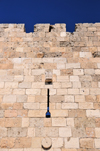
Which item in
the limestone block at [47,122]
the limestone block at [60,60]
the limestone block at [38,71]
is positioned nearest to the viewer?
the limestone block at [47,122]

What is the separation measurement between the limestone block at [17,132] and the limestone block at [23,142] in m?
0.10

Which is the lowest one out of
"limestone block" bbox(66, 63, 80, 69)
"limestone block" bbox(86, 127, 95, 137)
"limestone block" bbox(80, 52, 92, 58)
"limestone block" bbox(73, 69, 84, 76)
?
"limestone block" bbox(86, 127, 95, 137)

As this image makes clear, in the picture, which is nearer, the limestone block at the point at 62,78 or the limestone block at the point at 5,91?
the limestone block at the point at 5,91

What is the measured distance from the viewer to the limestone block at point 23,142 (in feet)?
14.4

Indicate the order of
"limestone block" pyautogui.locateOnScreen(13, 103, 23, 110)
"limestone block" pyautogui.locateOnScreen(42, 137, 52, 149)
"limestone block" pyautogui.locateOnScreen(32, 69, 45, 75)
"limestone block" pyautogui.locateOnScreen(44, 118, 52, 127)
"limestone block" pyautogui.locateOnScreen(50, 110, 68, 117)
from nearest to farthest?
"limestone block" pyautogui.locateOnScreen(42, 137, 52, 149)
"limestone block" pyautogui.locateOnScreen(44, 118, 52, 127)
"limestone block" pyautogui.locateOnScreen(50, 110, 68, 117)
"limestone block" pyautogui.locateOnScreen(13, 103, 23, 110)
"limestone block" pyautogui.locateOnScreen(32, 69, 45, 75)

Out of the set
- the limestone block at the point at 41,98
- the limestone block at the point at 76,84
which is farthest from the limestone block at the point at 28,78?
the limestone block at the point at 76,84

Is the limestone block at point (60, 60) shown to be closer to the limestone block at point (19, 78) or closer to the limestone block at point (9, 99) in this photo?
the limestone block at point (19, 78)

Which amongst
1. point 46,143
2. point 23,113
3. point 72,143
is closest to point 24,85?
point 23,113

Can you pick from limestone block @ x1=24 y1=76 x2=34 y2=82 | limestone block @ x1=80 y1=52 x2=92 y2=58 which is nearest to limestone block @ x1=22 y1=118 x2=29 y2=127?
limestone block @ x1=24 y1=76 x2=34 y2=82

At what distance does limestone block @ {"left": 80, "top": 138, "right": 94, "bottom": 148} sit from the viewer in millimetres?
4352

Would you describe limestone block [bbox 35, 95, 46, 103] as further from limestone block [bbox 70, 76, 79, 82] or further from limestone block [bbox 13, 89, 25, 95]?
limestone block [bbox 70, 76, 79, 82]

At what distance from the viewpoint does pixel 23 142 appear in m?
4.41

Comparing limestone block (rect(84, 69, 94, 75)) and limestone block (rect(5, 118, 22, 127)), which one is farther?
limestone block (rect(84, 69, 94, 75))

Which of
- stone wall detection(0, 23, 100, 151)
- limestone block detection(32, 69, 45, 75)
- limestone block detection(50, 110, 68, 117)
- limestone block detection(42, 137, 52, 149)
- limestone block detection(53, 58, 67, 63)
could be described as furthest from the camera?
limestone block detection(53, 58, 67, 63)
